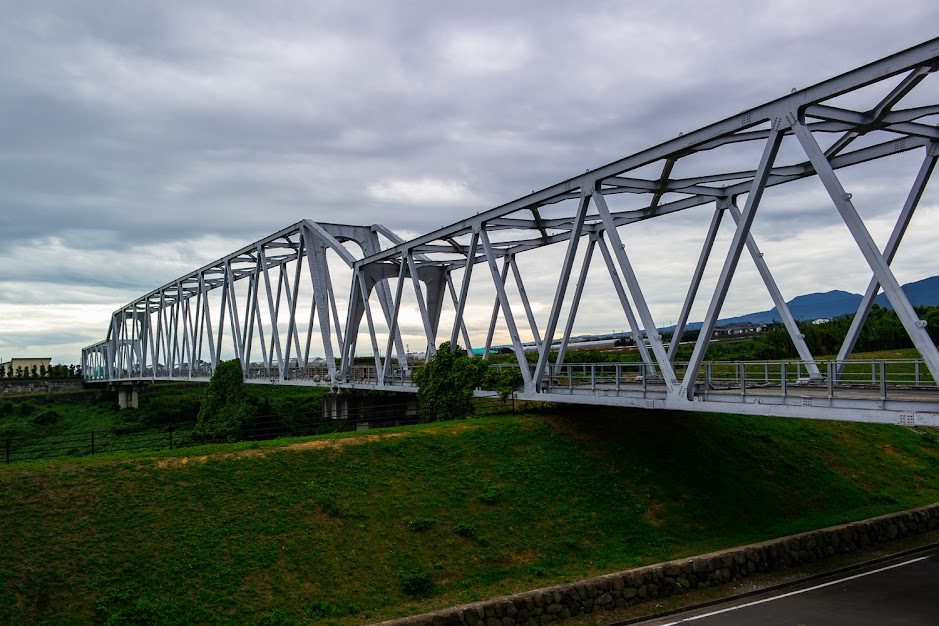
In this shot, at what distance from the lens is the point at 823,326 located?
56.4m

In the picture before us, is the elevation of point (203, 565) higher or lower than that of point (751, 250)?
lower

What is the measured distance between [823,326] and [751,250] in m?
38.6

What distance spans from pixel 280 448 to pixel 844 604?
56.6 ft

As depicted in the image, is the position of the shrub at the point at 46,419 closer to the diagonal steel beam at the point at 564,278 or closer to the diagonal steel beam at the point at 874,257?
the diagonal steel beam at the point at 564,278

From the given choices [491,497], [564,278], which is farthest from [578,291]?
[491,497]

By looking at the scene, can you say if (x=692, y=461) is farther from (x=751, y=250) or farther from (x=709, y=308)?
(x=709, y=308)

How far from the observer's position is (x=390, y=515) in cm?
2009

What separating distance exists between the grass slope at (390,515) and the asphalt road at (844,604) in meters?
2.39

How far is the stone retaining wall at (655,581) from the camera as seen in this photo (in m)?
16.5

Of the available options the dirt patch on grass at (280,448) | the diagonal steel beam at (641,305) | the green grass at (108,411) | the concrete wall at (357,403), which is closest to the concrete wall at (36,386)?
the green grass at (108,411)

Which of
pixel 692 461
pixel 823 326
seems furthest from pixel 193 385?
pixel 692 461

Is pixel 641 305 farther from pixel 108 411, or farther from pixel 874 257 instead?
pixel 108 411

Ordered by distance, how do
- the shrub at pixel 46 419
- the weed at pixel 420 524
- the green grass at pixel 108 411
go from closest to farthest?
the weed at pixel 420 524, the green grass at pixel 108 411, the shrub at pixel 46 419

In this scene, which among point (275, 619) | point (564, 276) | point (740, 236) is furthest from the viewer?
point (564, 276)
